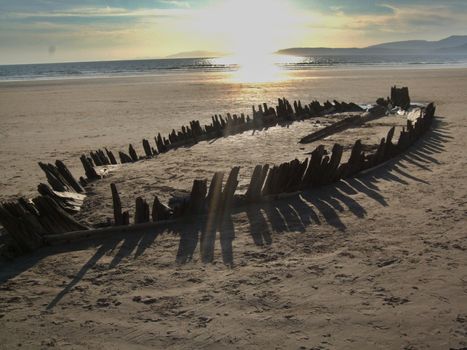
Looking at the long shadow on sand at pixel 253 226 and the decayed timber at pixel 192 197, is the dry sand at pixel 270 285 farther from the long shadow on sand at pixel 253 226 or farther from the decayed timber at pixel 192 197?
the decayed timber at pixel 192 197

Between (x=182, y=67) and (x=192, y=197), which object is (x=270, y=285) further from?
(x=182, y=67)

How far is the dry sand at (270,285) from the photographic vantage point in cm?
319

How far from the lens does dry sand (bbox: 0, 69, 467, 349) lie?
3189 millimetres

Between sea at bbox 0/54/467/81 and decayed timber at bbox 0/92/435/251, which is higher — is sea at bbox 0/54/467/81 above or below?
above

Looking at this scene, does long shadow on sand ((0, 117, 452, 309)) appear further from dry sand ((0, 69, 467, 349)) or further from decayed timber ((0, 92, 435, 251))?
decayed timber ((0, 92, 435, 251))

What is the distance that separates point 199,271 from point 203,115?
41.4ft

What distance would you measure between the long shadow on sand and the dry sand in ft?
0.07

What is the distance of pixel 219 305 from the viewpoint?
3.57m

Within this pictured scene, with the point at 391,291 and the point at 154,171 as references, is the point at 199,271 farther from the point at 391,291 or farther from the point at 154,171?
the point at 154,171

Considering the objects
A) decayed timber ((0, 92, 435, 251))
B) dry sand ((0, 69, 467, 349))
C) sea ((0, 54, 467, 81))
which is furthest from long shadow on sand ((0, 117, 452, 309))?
sea ((0, 54, 467, 81))

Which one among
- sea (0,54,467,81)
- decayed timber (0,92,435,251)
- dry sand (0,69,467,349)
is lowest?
dry sand (0,69,467,349)

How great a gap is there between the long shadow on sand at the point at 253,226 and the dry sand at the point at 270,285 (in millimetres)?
22

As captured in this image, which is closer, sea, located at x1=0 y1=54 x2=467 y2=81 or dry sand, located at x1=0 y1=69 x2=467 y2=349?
dry sand, located at x1=0 y1=69 x2=467 y2=349

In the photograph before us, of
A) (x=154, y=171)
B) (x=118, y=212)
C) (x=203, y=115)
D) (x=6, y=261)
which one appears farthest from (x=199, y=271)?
(x=203, y=115)
